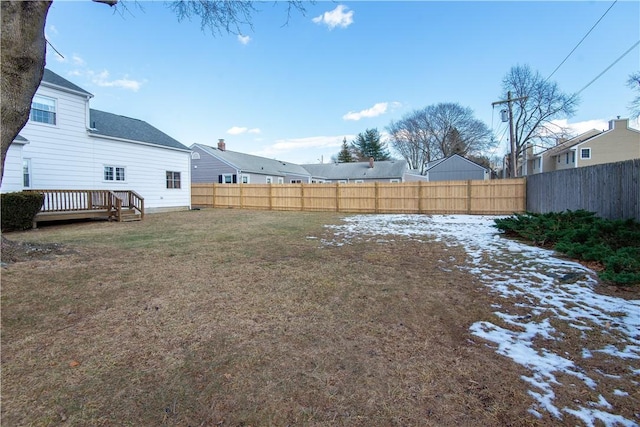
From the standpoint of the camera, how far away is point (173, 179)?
55.5 feet

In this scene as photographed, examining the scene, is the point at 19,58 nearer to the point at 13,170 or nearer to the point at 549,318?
the point at 549,318

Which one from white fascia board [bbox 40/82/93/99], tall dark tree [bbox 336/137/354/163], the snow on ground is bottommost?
the snow on ground

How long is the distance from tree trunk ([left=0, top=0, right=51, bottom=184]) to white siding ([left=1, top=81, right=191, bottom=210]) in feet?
24.8

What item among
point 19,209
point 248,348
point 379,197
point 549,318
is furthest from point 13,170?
point 379,197

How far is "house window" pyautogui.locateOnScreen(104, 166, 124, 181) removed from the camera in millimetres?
13421

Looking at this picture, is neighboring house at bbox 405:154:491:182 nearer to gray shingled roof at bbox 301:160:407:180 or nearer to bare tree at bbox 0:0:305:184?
gray shingled roof at bbox 301:160:407:180

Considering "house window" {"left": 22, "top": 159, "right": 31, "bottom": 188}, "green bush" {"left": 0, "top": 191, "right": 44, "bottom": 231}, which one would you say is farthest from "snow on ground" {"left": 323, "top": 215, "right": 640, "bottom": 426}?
"house window" {"left": 22, "top": 159, "right": 31, "bottom": 188}

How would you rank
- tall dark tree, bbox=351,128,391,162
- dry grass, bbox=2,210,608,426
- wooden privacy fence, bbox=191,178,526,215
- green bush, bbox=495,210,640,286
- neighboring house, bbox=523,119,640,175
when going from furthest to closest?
tall dark tree, bbox=351,128,391,162
neighboring house, bbox=523,119,640,175
wooden privacy fence, bbox=191,178,526,215
green bush, bbox=495,210,640,286
dry grass, bbox=2,210,608,426

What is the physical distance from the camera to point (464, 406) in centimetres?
194

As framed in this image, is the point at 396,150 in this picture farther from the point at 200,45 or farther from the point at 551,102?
the point at 200,45

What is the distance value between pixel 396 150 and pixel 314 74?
3419 centimetres

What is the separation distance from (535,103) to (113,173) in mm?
33435

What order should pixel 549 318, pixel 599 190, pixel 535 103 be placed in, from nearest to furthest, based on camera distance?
pixel 549 318 → pixel 599 190 → pixel 535 103

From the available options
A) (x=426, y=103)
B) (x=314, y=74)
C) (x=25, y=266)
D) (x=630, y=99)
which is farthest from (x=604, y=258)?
(x=426, y=103)
